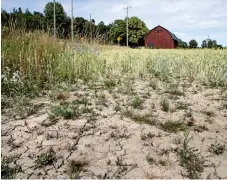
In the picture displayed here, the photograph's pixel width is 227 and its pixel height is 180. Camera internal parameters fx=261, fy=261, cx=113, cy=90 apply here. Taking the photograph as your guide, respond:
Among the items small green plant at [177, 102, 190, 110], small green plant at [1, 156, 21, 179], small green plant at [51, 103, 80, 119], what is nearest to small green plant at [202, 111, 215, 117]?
small green plant at [177, 102, 190, 110]

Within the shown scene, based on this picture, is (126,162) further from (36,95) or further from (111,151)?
(36,95)

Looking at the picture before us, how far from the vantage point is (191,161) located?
2.40m

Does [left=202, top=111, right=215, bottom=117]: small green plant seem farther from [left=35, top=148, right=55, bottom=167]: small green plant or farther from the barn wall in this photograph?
the barn wall

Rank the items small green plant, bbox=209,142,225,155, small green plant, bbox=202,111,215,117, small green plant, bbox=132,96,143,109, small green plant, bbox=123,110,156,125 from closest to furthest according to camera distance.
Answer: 1. small green plant, bbox=209,142,225,155
2. small green plant, bbox=123,110,156,125
3. small green plant, bbox=202,111,215,117
4. small green plant, bbox=132,96,143,109

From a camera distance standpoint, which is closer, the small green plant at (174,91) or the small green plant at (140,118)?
the small green plant at (140,118)

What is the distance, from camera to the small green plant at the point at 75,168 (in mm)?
2197

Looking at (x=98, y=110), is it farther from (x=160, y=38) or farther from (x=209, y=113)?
(x=160, y=38)

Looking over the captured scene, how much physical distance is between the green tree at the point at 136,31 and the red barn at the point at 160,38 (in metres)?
2.42

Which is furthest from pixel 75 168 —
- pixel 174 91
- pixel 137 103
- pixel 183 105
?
pixel 174 91

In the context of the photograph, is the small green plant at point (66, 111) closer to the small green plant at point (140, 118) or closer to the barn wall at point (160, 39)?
the small green plant at point (140, 118)

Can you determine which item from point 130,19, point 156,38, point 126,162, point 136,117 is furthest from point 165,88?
point 130,19

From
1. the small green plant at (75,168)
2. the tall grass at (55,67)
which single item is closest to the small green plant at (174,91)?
the tall grass at (55,67)

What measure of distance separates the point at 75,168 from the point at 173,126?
53.8 inches

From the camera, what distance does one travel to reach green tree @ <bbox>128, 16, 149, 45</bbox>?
182 ft
